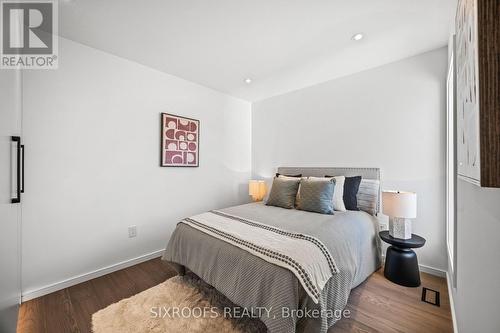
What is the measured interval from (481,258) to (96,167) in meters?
3.02

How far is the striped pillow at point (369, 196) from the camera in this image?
249cm

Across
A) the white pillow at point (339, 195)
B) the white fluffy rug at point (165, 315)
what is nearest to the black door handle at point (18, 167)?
the white fluffy rug at point (165, 315)

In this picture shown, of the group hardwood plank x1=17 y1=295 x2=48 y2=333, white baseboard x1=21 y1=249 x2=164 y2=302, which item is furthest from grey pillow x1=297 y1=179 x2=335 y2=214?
hardwood plank x1=17 y1=295 x2=48 y2=333

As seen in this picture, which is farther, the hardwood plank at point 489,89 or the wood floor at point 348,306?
the wood floor at point 348,306

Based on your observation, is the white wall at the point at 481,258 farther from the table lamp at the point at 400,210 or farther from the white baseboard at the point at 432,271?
the white baseboard at the point at 432,271

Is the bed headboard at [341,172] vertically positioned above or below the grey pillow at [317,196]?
above

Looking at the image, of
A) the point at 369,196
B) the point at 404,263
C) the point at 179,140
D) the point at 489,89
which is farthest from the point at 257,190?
the point at 489,89

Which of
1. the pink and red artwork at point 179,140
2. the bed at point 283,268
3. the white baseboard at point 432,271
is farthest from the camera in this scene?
the pink and red artwork at point 179,140

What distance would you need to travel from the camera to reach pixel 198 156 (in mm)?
3250

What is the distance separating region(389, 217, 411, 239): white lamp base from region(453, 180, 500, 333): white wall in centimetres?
103

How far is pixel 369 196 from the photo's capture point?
252cm

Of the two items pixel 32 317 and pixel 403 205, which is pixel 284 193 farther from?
pixel 32 317

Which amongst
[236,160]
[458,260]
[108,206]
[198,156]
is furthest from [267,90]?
[458,260]

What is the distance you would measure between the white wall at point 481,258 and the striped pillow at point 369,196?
137 cm
